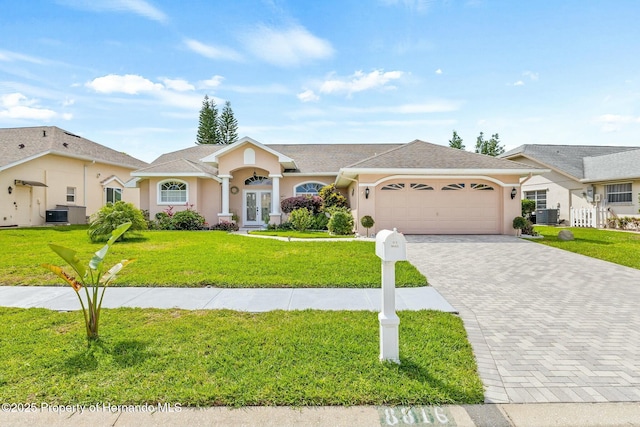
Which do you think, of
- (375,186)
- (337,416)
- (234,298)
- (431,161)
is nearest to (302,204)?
(375,186)

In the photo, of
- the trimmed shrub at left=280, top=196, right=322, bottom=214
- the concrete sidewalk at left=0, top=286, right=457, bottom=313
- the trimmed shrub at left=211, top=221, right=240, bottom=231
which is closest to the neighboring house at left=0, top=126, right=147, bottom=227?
the trimmed shrub at left=211, top=221, right=240, bottom=231

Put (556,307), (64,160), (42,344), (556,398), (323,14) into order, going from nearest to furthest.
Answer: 1. (556,398)
2. (42,344)
3. (556,307)
4. (323,14)
5. (64,160)

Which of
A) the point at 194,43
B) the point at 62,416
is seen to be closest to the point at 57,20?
the point at 194,43

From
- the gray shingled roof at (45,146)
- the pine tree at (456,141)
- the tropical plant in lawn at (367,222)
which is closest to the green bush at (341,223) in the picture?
the tropical plant in lawn at (367,222)

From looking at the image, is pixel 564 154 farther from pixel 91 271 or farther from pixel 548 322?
pixel 91 271

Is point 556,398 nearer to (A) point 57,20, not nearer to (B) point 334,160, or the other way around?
(A) point 57,20

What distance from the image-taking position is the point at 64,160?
1988 centimetres

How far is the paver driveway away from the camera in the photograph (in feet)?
9.58

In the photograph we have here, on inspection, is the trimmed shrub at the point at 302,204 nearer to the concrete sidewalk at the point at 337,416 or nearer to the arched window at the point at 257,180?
the arched window at the point at 257,180

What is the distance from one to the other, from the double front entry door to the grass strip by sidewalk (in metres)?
15.8

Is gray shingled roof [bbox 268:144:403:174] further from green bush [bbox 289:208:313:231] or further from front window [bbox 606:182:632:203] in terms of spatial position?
front window [bbox 606:182:632:203]

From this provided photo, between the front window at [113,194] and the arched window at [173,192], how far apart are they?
7.75 m

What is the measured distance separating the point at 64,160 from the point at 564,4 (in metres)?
26.3

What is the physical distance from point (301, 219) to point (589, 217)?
1837 cm
